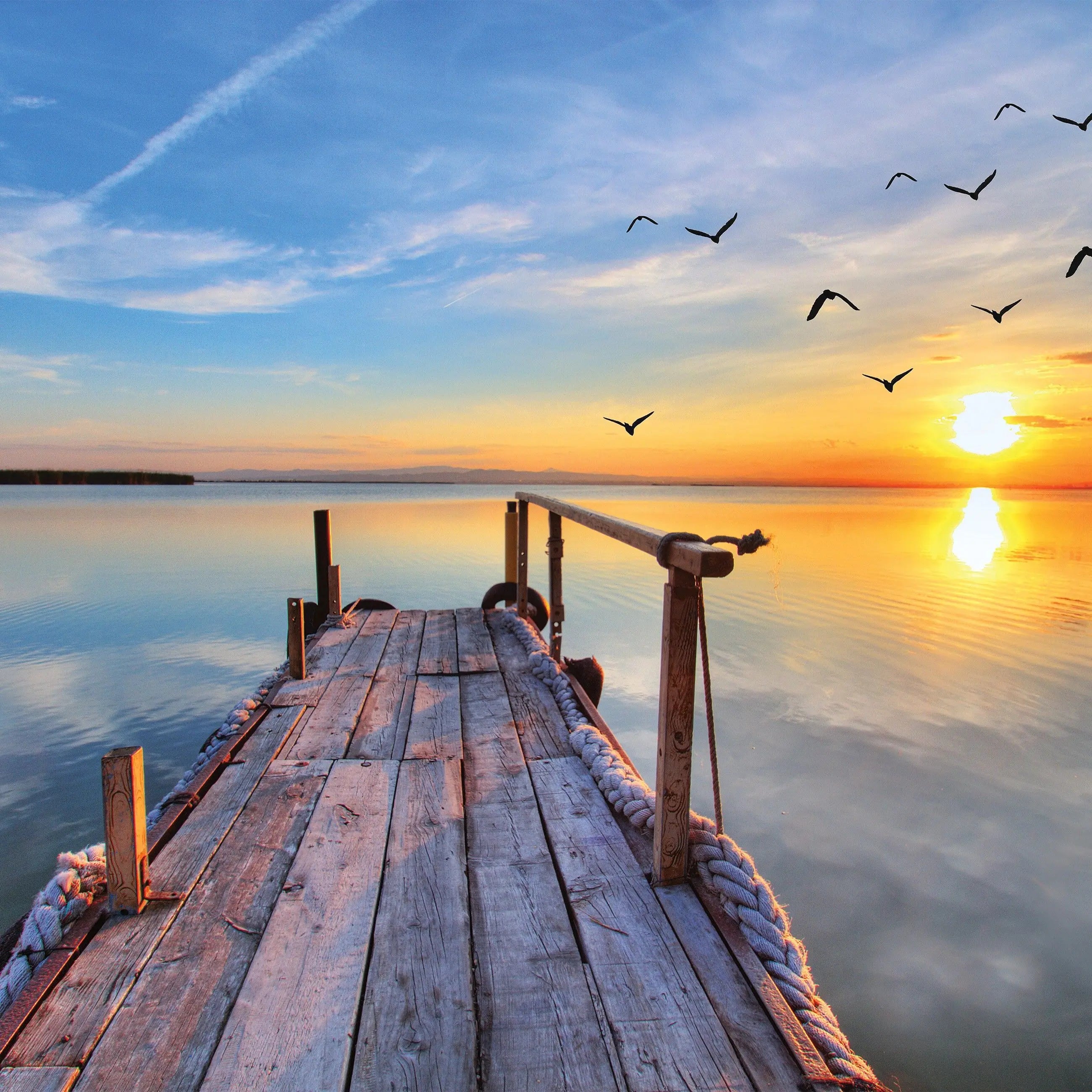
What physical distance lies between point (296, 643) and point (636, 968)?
159 inches

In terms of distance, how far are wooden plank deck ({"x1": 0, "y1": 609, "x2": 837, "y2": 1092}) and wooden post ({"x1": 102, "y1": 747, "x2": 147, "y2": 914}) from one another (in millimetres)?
85

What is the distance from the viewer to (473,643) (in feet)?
22.5

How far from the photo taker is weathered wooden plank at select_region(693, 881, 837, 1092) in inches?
69.9

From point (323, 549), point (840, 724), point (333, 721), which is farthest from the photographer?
point (323, 549)

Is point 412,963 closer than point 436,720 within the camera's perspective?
Yes

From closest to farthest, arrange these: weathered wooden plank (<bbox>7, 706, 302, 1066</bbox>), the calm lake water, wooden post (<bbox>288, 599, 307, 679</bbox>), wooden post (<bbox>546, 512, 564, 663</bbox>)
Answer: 1. weathered wooden plank (<bbox>7, 706, 302, 1066</bbox>)
2. the calm lake water
3. wooden post (<bbox>288, 599, 307, 679</bbox>)
4. wooden post (<bbox>546, 512, 564, 663</bbox>)

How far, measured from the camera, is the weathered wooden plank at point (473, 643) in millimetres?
5973

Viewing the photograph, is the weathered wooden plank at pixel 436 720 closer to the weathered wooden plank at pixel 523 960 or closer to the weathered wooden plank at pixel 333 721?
the weathered wooden plank at pixel 333 721

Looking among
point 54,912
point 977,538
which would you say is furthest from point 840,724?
point 977,538

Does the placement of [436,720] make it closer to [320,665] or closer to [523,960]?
[320,665]

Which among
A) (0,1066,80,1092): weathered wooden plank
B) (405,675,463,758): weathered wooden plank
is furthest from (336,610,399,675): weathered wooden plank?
(0,1066,80,1092): weathered wooden plank

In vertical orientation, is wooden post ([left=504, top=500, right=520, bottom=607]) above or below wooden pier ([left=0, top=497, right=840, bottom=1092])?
above

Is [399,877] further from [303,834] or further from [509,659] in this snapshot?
[509,659]

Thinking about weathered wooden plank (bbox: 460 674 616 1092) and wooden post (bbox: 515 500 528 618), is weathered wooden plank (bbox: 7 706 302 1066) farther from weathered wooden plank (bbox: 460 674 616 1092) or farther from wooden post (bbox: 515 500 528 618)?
wooden post (bbox: 515 500 528 618)
